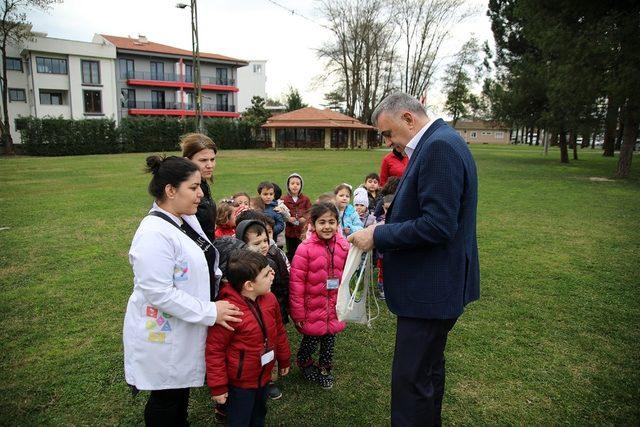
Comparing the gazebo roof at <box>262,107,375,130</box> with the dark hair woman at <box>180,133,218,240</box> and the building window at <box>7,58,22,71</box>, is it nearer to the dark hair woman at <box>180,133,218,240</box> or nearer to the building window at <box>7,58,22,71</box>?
the building window at <box>7,58,22,71</box>

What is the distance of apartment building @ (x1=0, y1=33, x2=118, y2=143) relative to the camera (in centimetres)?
3947

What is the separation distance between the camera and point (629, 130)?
17906 mm

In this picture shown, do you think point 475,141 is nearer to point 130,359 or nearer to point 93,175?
point 93,175

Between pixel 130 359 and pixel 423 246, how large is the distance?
165cm

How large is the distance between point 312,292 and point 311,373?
0.71 metres

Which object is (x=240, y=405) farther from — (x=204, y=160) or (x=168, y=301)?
(x=204, y=160)

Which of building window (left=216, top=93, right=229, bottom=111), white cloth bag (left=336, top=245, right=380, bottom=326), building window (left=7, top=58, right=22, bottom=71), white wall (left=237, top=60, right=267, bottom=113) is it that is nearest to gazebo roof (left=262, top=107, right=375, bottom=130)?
building window (left=216, top=93, right=229, bottom=111)

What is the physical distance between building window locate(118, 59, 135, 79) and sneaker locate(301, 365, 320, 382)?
50.0m

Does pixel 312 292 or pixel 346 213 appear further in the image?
pixel 346 213

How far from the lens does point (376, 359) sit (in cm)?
380

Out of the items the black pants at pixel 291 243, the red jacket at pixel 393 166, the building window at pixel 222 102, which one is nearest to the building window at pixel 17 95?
the building window at pixel 222 102

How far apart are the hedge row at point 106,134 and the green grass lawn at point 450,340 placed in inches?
1142

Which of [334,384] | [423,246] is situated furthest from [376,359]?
[423,246]

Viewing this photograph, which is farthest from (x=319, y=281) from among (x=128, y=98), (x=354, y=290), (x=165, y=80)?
(x=165, y=80)
